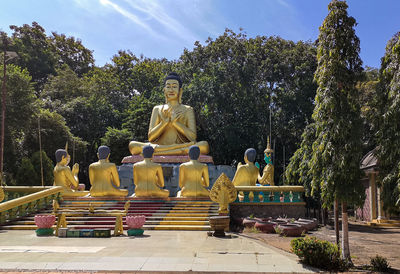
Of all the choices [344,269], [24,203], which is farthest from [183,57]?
[344,269]

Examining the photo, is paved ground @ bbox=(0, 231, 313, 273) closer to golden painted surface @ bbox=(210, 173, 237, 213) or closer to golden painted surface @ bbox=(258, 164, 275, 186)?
golden painted surface @ bbox=(210, 173, 237, 213)

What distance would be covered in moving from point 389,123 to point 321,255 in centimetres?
288

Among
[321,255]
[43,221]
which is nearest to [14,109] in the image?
[43,221]

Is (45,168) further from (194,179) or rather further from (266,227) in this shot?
(266,227)

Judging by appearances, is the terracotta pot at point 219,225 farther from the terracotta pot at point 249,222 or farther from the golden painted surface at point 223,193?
the terracotta pot at point 249,222

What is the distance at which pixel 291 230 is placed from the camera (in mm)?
12227

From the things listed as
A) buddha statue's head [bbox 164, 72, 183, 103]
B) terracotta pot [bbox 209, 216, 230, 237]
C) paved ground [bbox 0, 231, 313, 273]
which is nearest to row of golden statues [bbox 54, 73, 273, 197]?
buddha statue's head [bbox 164, 72, 183, 103]

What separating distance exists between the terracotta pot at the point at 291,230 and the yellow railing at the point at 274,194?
3422mm

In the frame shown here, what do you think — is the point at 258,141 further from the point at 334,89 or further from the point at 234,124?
the point at 334,89

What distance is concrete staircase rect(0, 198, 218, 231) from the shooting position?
43.8 feet

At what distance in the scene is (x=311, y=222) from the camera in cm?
1388

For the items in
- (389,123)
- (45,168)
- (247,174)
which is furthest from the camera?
(45,168)

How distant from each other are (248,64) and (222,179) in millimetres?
18555

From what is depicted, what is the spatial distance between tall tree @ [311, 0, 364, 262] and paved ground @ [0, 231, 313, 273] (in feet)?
5.93
